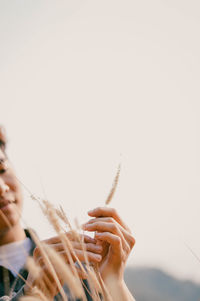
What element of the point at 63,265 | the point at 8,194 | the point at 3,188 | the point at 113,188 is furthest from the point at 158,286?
the point at 63,265

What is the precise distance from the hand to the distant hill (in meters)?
15.6

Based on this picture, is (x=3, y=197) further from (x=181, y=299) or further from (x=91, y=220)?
(x=181, y=299)

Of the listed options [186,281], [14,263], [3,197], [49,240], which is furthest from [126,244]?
[186,281]

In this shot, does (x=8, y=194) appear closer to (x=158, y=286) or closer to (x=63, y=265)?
(x=63, y=265)

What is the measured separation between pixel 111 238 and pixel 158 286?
807 inches

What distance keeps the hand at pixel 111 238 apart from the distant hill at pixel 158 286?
1558cm

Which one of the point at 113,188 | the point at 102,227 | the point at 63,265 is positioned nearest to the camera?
the point at 63,265

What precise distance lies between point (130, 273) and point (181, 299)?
5.15 meters

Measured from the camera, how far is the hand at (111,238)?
102 centimetres

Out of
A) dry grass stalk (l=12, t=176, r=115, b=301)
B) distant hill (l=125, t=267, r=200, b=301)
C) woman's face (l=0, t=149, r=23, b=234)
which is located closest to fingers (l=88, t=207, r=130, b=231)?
dry grass stalk (l=12, t=176, r=115, b=301)

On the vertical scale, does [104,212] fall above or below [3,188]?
below

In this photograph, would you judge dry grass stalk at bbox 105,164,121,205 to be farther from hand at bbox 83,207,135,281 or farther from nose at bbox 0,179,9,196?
nose at bbox 0,179,9,196

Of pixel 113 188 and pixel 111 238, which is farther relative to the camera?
pixel 111 238

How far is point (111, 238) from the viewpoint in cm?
102
